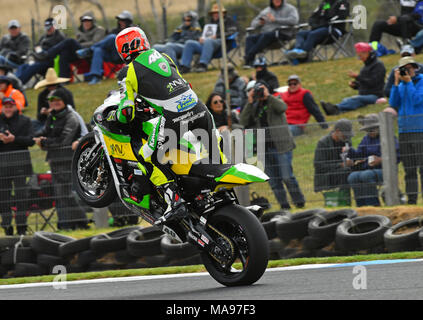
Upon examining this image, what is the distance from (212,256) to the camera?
7.57 metres

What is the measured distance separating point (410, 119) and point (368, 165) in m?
0.84

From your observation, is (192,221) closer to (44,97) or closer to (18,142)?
(18,142)

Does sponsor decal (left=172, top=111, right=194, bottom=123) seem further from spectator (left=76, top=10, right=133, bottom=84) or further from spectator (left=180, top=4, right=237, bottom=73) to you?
spectator (left=180, top=4, right=237, bottom=73)

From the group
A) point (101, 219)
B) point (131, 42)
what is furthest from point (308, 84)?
point (131, 42)

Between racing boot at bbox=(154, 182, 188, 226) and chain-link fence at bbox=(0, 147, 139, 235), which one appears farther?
chain-link fence at bbox=(0, 147, 139, 235)

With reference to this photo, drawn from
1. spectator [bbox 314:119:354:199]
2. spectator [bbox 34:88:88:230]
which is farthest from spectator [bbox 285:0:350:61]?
spectator [bbox 34:88:88:230]

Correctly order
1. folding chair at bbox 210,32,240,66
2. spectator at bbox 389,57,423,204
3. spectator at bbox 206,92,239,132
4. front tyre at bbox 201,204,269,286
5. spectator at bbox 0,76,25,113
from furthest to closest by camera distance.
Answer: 1. folding chair at bbox 210,32,240,66
2. spectator at bbox 0,76,25,113
3. spectator at bbox 206,92,239,132
4. spectator at bbox 389,57,423,204
5. front tyre at bbox 201,204,269,286

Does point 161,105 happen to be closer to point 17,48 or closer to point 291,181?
point 291,181

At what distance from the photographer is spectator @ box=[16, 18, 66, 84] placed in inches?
773

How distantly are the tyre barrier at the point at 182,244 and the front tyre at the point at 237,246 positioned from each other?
91.8 inches

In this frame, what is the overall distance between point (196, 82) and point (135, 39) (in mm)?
13105

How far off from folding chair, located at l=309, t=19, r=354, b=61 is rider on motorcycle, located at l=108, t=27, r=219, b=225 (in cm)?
1163

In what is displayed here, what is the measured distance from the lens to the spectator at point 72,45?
2006cm

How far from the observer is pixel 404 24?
18078 millimetres
